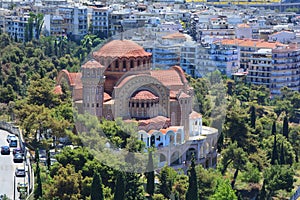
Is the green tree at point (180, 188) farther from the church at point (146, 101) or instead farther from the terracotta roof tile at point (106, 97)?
the terracotta roof tile at point (106, 97)

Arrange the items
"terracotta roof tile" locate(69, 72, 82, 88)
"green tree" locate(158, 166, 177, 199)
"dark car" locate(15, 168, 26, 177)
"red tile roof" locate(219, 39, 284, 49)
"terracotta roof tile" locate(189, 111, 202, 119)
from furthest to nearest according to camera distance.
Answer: "red tile roof" locate(219, 39, 284, 49) → "terracotta roof tile" locate(69, 72, 82, 88) → "terracotta roof tile" locate(189, 111, 202, 119) → "dark car" locate(15, 168, 26, 177) → "green tree" locate(158, 166, 177, 199)

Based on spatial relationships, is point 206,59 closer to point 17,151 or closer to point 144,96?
point 144,96

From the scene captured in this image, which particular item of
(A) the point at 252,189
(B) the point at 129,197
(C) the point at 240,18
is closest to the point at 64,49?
(C) the point at 240,18

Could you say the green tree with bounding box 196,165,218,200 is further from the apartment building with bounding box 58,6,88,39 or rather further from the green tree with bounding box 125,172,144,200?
the apartment building with bounding box 58,6,88,39

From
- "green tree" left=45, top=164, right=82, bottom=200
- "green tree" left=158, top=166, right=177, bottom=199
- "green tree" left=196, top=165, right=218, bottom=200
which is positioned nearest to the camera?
"green tree" left=45, top=164, right=82, bottom=200

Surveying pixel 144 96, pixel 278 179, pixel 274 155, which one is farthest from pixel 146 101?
pixel 278 179

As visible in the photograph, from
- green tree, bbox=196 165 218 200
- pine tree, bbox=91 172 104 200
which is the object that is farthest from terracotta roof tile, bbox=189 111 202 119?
pine tree, bbox=91 172 104 200

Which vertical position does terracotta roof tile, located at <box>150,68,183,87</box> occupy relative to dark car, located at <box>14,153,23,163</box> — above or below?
above
